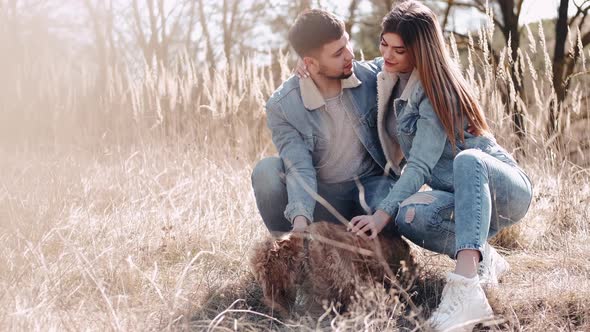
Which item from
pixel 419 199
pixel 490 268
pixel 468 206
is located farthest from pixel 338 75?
pixel 490 268

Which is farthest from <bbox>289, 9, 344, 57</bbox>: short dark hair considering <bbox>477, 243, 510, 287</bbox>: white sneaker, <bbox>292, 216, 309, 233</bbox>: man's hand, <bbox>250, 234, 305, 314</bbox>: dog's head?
<bbox>477, 243, 510, 287</bbox>: white sneaker

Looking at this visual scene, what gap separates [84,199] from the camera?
10.6ft

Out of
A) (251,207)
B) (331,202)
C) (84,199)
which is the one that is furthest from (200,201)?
(331,202)

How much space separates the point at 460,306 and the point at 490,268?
1.41 feet

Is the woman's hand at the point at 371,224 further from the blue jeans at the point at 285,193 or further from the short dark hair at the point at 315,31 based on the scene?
the short dark hair at the point at 315,31

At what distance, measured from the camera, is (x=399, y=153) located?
8.41ft

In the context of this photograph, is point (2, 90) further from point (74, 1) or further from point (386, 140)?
point (74, 1)

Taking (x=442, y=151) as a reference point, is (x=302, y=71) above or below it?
above

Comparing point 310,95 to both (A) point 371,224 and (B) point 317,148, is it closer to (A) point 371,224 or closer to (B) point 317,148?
(B) point 317,148

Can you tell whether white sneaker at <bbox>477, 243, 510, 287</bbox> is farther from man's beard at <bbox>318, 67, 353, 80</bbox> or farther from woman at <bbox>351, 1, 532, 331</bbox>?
man's beard at <bbox>318, 67, 353, 80</bbox>

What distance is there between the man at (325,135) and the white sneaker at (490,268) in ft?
1.32

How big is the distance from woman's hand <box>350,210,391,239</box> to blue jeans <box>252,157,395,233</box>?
0.88 feet

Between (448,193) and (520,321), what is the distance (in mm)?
446

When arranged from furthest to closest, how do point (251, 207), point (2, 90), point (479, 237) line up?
point (2, 90) < point (251, 207) < point (479, 237)
